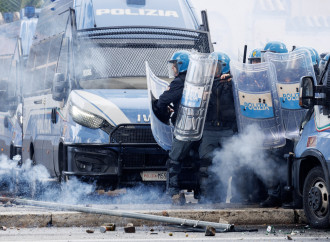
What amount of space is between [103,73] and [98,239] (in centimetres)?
413

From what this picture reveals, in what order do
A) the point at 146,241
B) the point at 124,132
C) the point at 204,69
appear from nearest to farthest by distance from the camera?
the point at 146,241 < the point at 204,69 < the point at 124,132

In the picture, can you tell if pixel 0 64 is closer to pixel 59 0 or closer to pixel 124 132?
pixel 59 0

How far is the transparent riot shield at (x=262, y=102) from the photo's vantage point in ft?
34.6

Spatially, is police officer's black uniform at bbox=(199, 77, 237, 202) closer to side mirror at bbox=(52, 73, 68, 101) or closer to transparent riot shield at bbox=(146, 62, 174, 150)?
transparent riot shield at bbox=(146, 62, 174, 150)

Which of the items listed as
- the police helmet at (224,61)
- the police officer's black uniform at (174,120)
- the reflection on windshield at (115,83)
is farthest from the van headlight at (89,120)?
the police helmet at (224,61)

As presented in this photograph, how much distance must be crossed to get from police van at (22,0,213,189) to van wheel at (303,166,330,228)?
8.44ft

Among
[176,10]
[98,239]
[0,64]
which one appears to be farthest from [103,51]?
[0,64]

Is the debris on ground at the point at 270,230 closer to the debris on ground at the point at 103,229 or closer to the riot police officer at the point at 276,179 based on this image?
the riot police officer at the point at 276,179

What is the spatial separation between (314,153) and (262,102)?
5.23 feet

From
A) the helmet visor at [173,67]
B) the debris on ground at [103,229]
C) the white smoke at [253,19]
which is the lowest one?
the debris on ground at [103,229]

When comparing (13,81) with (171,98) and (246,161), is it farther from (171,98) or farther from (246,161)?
(246,161)

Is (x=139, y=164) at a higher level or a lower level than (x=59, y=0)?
lower

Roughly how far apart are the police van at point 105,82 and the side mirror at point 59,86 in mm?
13

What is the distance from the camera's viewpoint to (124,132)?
11422 mm
